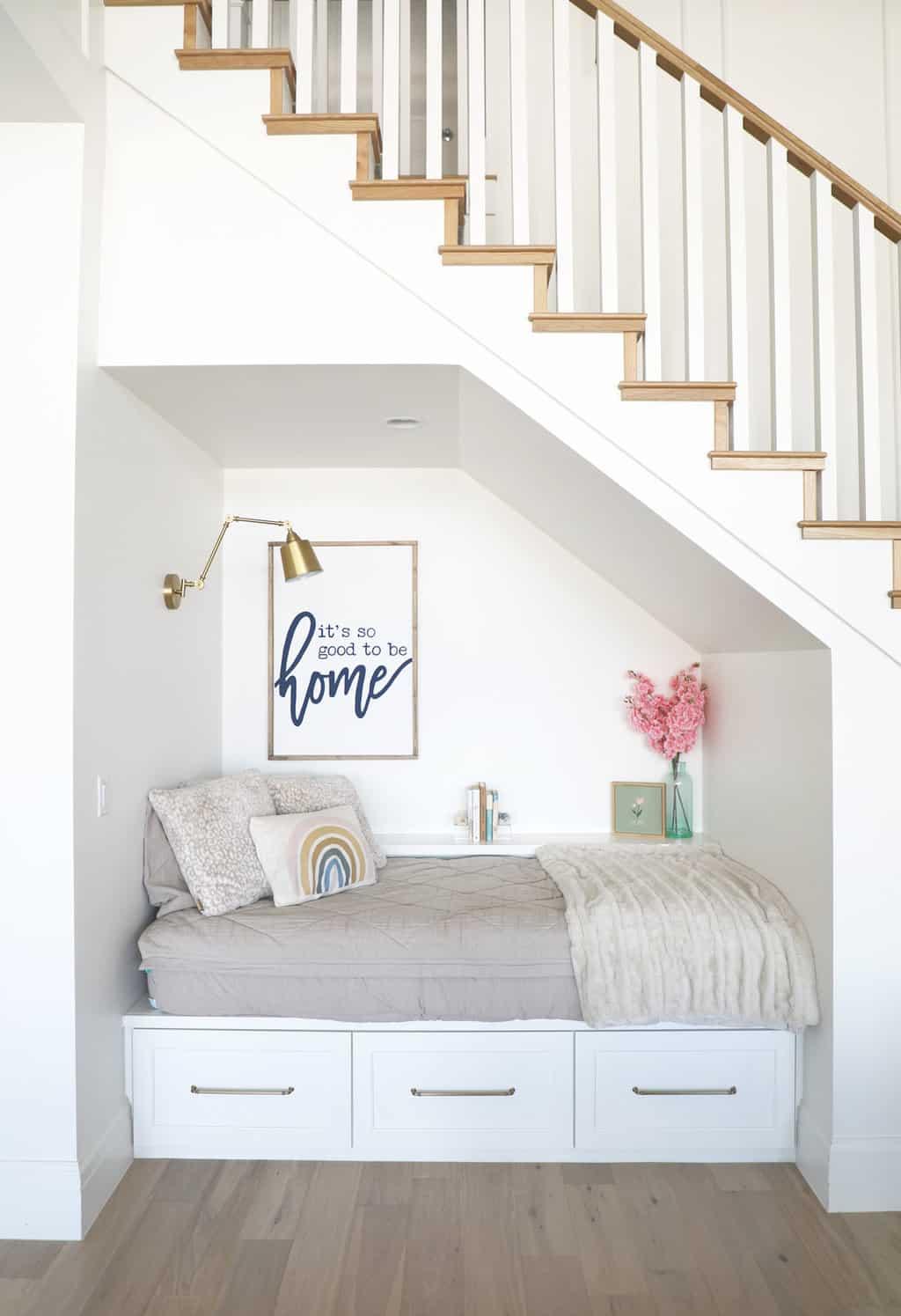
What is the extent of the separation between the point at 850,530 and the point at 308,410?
1.63 metres

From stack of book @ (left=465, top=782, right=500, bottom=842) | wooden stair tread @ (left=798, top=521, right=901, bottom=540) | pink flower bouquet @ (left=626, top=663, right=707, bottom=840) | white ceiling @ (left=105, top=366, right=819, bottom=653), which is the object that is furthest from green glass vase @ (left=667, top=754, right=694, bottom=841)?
wooden stair tread @ (left=798, top=521, right=901, bottom=540)

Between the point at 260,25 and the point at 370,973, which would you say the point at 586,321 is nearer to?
the point at 260,25

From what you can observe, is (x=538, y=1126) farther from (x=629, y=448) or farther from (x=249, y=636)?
(x=249, y=636)

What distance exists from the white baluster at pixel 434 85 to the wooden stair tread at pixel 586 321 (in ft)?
1.54

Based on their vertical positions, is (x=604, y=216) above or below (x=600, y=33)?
below

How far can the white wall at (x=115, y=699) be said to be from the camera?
2.54 metres

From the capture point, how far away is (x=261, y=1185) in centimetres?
269

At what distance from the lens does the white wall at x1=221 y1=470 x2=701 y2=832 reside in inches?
159

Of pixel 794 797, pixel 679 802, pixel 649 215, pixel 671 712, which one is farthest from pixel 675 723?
pixel 649 215

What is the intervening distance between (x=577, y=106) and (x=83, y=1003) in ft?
11.6

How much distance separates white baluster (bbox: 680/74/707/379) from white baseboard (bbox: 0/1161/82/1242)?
101 inches

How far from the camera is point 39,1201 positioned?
8.08 ft

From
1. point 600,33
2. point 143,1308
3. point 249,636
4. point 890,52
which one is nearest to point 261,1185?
point 143,1308

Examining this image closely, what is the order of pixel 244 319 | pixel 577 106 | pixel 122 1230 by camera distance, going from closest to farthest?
pixel 122 1230 → pixel 244 319 → pixel 577 106
